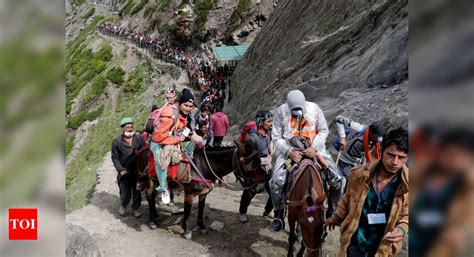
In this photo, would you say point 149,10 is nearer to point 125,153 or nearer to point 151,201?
point 125,153

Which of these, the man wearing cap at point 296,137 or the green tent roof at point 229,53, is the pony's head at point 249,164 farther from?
the green tent roof at point 229,53

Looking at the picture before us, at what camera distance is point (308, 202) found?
452 centimetres

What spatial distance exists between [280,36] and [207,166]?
13034 mm

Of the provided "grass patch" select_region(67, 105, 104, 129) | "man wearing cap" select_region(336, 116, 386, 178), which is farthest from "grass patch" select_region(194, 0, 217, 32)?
"man wearing cap" select_region(336, 116, 386, 178)

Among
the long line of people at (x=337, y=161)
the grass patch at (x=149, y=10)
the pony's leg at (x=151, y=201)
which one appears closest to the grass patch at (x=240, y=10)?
the grass patch at (x=149, y=10)

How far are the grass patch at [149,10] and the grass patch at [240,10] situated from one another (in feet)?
57.0

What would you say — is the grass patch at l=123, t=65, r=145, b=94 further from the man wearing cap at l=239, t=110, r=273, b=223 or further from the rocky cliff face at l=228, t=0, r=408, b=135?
the man wearing cap at l=239, t=110, r=273, b=223

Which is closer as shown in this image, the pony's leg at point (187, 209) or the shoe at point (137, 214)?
the pony's leg at point (187, 209)

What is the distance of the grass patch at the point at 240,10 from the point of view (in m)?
38.4

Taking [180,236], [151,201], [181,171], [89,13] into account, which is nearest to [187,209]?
[180,236]

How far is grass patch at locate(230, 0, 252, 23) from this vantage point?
38.4 meters

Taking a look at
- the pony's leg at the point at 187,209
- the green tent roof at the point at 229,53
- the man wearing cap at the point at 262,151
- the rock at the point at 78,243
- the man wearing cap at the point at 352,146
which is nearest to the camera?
the rock at the point at 78,243

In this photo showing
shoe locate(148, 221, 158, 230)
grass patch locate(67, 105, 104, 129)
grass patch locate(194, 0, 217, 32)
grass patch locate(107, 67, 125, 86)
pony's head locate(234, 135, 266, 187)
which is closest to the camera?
pony's head locate(234, 135, 266, 187)

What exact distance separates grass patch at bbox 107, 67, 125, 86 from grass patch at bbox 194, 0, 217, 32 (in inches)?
392
